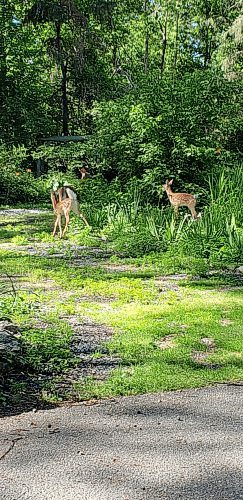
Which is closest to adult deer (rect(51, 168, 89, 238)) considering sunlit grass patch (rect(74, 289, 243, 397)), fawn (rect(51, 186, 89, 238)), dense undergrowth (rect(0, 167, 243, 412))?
fawn (rect(51, 186, 89, 238))

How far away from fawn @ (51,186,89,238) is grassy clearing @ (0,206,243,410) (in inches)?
68.7

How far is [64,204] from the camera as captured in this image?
10961 millimetres

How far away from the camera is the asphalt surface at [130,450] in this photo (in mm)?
2545

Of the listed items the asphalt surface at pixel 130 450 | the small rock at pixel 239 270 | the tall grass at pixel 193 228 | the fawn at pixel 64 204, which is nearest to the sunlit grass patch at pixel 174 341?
the asphalt surface at pixel 130 450

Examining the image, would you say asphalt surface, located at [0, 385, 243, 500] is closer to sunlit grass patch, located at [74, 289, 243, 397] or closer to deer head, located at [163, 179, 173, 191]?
sunlit grass patch, located at [74, 289, 243, 397]

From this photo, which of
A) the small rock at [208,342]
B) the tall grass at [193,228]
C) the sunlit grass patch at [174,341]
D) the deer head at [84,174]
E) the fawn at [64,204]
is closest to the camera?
the sunlit grass patch at [174,341]

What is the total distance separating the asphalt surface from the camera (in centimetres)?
254

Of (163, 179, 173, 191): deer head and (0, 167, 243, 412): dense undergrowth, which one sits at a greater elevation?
(163, 179, 173, 191): deer head

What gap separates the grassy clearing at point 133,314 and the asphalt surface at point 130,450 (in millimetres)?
291

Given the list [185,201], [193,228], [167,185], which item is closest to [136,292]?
[193,228]

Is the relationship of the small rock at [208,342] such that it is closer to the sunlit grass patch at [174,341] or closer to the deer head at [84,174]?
the sunlit grass patch at [174,341]

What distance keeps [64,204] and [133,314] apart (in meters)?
5.63

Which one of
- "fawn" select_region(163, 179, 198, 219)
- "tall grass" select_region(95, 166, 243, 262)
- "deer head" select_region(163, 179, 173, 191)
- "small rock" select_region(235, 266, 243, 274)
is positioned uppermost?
"deer head" select_region(163, 179, 173, 191)

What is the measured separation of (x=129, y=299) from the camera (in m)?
6.32
